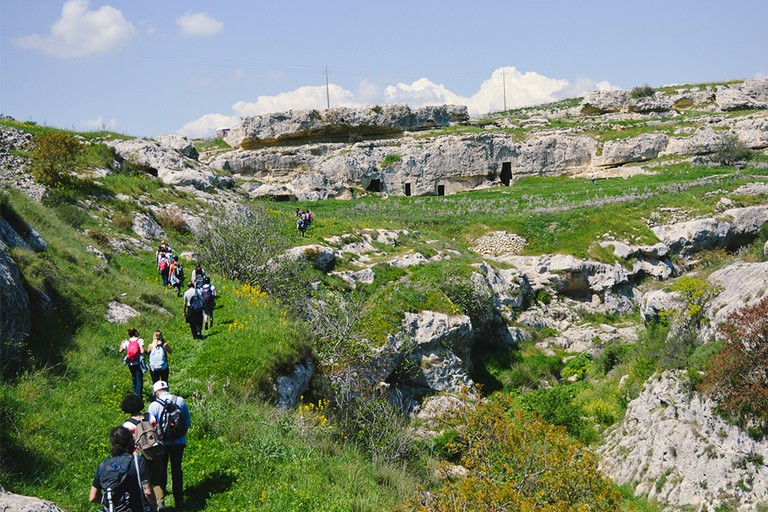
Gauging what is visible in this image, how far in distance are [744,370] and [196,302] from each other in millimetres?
12957

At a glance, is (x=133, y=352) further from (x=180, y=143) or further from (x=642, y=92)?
(x=642, y=92)

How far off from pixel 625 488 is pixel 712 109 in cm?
5238

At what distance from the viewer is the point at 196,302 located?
515 inches

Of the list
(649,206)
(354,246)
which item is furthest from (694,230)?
(354,246)

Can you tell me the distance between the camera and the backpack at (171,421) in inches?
276

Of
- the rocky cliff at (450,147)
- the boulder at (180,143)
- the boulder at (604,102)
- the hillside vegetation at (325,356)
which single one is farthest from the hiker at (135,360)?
the boulder at (604,102)

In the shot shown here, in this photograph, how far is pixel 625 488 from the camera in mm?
13688

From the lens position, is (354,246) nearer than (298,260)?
No

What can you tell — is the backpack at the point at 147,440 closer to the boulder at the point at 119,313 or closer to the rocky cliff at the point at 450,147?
the boulder at the point at 119,313

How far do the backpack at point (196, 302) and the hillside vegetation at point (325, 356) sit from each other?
2.80 ft

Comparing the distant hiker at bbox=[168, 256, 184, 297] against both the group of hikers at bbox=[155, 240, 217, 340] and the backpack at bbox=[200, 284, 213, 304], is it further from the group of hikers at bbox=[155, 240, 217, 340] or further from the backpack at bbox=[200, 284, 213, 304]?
the backpack at bbox=[200, 284, 213, 304]

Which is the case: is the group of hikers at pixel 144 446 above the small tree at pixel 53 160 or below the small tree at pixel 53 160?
below

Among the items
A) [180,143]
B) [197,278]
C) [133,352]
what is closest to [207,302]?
[197,278]

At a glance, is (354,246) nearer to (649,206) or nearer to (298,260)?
(298,260)
